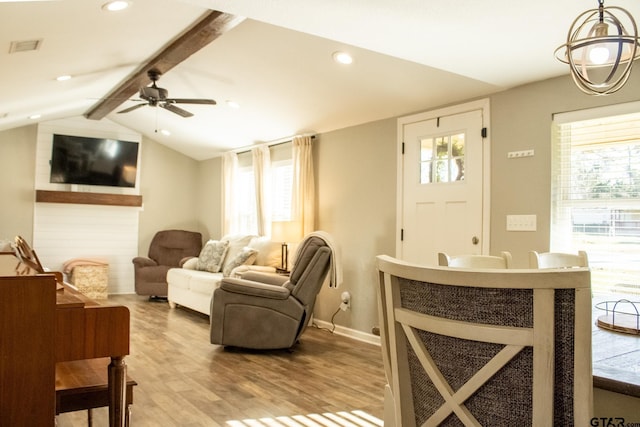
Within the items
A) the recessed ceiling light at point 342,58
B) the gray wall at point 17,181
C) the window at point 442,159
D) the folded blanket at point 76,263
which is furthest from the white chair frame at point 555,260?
the gray wall at point 17,181

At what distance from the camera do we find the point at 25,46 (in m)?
3.75

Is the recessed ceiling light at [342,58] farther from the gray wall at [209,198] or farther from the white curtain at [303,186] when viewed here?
the gray wall at [209,198]

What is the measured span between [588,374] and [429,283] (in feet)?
1.01

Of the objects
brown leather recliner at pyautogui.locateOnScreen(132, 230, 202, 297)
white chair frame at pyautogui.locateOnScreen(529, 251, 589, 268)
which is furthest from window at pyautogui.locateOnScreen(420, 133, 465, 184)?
brown leather recliner at pyautogui.locateOnScreen(132, 230, 202, 297)

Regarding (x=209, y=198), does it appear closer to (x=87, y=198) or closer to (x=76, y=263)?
(x=87, y=198)

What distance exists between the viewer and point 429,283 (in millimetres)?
968

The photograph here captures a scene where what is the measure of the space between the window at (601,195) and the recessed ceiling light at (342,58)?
1679 millimetres

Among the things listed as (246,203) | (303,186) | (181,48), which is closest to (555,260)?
(181,48)

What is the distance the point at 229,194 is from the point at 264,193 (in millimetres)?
1173

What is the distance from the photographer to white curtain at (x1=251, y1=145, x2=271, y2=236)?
22.3 feet

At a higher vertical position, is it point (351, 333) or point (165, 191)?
point (165, 191)

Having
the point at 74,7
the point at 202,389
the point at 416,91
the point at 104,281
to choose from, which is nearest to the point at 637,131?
the point at 416,91

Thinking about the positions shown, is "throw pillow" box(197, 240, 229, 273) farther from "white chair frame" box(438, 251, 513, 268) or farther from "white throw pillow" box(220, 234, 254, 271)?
"white chair frame" box(438, 251, 513, 268)

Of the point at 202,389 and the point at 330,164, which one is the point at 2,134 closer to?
the point at 330,164
